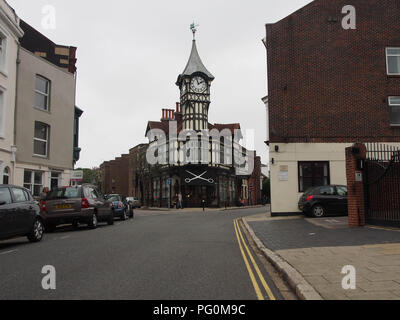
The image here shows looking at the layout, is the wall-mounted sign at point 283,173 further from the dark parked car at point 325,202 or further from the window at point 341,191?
the window at point 341,191

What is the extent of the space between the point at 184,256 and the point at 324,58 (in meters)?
16.7

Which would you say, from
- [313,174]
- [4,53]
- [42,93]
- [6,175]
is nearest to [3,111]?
[4,53]

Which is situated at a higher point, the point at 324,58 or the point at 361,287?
the point at 324,58

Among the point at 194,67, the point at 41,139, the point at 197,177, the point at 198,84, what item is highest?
the point at 194,67

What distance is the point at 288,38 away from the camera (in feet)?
70.5

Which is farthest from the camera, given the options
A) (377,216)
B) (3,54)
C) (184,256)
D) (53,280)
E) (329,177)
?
(329,177)

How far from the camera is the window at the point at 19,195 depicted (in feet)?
35.7

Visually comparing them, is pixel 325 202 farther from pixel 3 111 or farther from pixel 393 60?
pixel 3 111

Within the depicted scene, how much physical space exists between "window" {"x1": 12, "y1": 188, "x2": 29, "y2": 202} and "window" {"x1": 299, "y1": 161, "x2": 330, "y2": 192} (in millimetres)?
13717

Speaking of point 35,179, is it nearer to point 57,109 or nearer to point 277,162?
point 57,109

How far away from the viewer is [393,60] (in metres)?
21.6

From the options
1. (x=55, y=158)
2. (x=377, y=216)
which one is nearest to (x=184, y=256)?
(x=377, y=216)

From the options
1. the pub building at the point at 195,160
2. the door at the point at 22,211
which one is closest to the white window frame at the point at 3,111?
the door at the point at 22,211

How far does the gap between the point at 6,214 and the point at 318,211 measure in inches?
522
